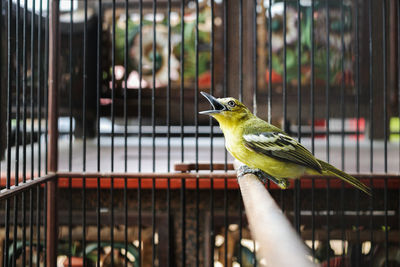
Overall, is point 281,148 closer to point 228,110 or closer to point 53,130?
point 228,110

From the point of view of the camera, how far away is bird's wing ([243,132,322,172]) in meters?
1.12

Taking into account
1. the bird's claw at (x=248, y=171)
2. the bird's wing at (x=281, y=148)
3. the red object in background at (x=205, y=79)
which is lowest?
the bird's claw at (x=248, y=171)

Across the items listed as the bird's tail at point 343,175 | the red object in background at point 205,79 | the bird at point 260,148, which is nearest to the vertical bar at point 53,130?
the bird at point 260,148

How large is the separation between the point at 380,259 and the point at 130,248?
1.36 metres

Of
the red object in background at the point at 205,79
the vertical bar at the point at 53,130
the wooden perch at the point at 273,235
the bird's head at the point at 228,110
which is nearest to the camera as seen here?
the wooden perch at the point at 273,235

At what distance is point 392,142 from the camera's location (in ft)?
16.4

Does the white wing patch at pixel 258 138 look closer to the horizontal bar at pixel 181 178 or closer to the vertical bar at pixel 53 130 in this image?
the horizontal bar at pixel 181 178

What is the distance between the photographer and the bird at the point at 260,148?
1112mm

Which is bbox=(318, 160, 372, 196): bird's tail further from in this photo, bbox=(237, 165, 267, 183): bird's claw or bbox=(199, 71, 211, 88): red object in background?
bbox=(199, 71, 211, 88): red object in background

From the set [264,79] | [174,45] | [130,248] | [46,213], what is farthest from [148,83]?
[46,213]

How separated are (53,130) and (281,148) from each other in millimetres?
987

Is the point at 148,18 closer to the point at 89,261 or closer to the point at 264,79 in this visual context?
the point at 264,79

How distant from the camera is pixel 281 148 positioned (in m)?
1.17

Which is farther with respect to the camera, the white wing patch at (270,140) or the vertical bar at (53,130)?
the vertical bar at (53,130)
